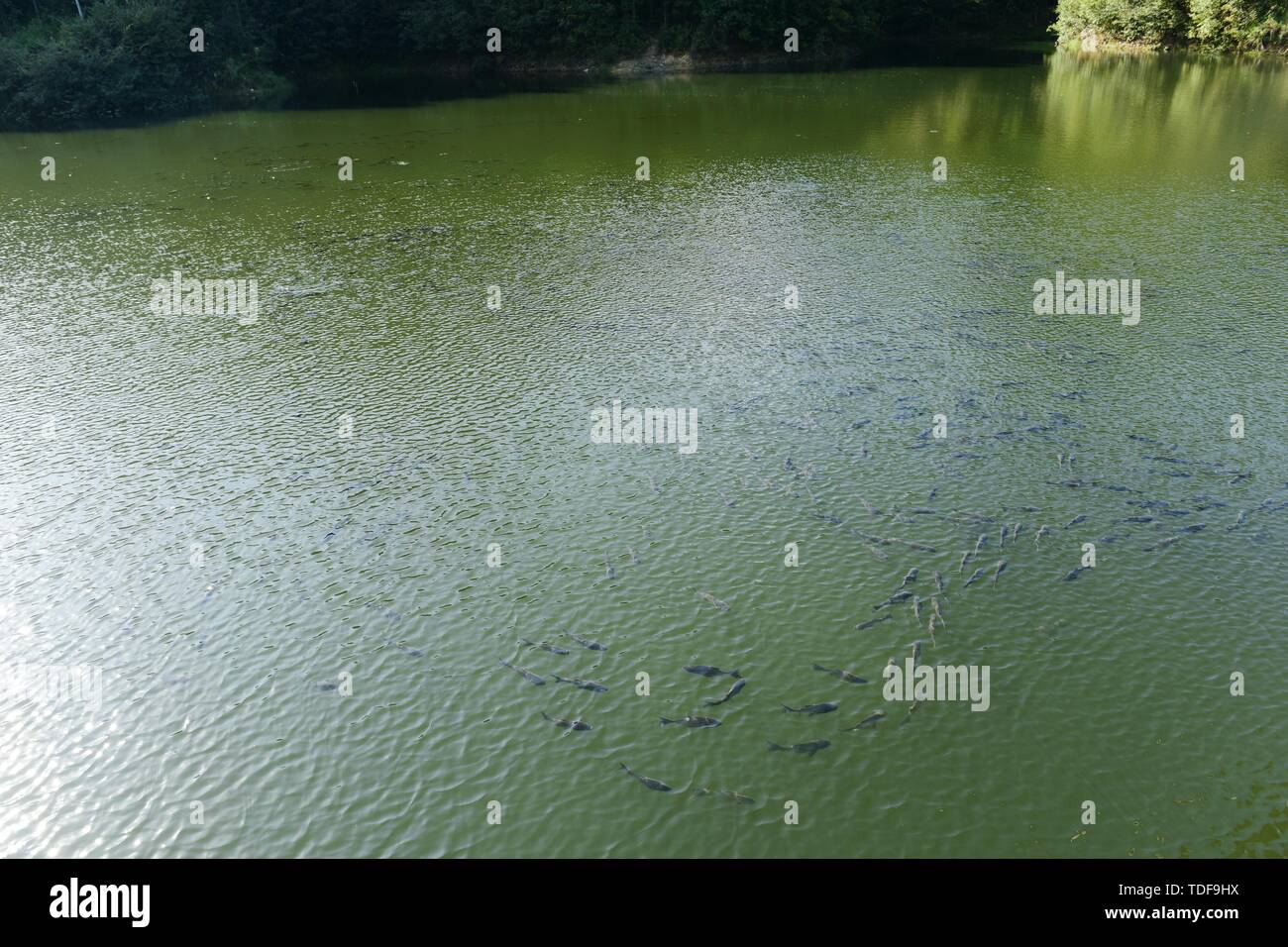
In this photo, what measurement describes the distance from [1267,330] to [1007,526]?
26.4ft

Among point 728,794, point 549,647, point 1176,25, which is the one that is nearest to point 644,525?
point 549,647

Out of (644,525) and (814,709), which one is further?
(644,525)

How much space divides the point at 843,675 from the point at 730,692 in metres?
1.06

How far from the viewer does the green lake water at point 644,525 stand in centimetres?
776

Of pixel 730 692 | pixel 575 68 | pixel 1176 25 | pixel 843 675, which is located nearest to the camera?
pixel 730 692

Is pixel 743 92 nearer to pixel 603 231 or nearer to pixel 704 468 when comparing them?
pixel 603 231

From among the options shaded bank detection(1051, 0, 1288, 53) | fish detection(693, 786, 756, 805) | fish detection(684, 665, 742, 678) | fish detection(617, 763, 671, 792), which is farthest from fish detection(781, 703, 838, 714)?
shaded bank detection(1051, 0, 1288, 53)

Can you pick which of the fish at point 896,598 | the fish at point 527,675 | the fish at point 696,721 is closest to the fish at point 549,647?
the fish at point 527,675

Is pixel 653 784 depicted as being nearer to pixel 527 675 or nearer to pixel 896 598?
pixel 527 675

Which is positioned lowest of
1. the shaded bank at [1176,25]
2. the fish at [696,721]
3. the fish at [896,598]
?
the fish at [696,721]

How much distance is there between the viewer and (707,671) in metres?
8.98

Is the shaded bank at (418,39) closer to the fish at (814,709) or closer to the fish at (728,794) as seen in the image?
the fish at (814,709)

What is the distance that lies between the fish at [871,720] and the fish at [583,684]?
2.20 metres

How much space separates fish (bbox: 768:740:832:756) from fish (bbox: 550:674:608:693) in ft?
5.40
